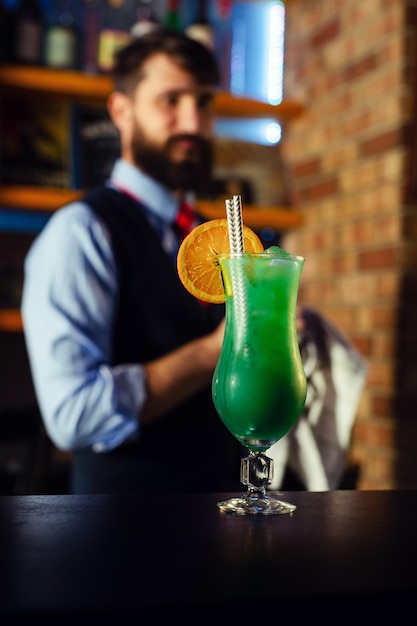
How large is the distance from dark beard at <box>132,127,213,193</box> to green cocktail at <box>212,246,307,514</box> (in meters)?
1.23

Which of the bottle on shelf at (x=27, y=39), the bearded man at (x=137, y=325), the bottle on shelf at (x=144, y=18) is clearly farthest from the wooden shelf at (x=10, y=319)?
the bottle on shelf at (x=144, y=18)

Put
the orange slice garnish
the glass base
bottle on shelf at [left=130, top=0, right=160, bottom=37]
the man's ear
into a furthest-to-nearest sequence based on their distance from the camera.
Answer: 1. bottle on shelf at [left=130, top=0, right=160, bottom=37]
2. the man's ear
3. the orange slice garnish
4. the glass base

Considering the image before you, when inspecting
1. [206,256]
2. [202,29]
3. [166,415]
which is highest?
[202,29]

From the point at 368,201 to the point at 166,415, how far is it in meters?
1.14

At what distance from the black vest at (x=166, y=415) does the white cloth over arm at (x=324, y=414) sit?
0.71 feet

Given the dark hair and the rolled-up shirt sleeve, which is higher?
the dark hair

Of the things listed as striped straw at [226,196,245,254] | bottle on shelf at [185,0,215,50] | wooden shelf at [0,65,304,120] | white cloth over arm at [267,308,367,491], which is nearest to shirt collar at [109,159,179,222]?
white cloth over arm at [267,308,367,491]

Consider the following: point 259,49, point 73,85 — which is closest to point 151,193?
point 73,85

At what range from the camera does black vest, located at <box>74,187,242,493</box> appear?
1.79 metres

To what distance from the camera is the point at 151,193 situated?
2010 millimetres

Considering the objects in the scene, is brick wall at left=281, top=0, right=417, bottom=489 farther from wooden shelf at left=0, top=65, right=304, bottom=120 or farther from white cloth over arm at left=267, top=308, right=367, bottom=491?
white cloth over arm at left=267, top=308, right=367, bottom=491

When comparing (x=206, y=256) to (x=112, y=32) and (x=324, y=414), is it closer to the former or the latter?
(x=324, y=414)

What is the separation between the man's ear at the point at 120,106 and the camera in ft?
7.04

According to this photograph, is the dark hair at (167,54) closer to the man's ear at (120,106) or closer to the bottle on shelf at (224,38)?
the man's ear at (120,106)
